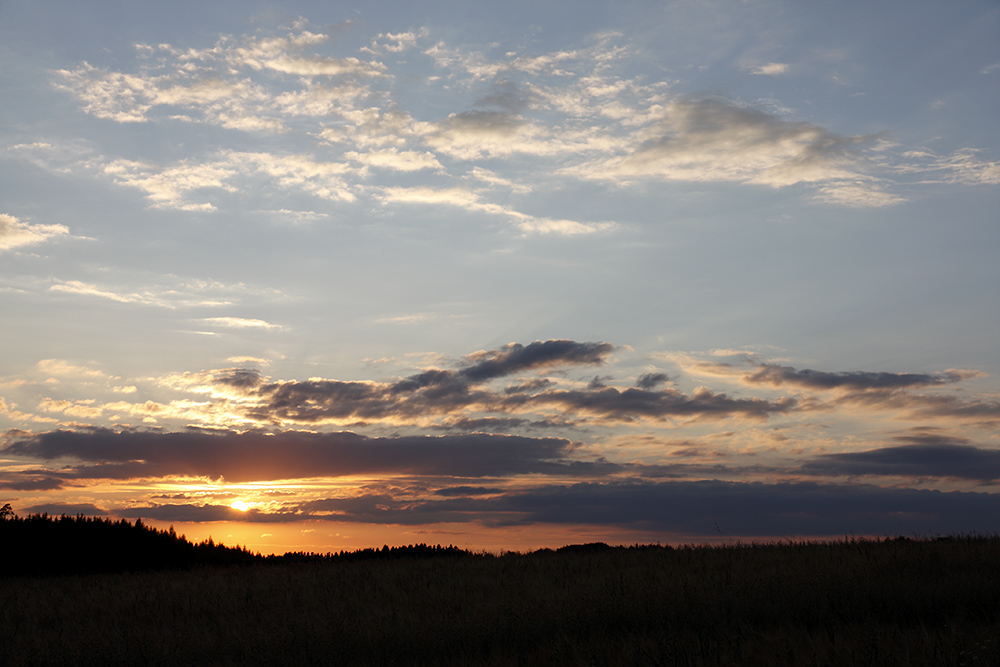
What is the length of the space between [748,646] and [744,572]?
5761 millimetres

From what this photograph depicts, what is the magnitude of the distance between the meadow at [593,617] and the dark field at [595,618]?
0.04 metres

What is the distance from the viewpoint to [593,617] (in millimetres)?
13844

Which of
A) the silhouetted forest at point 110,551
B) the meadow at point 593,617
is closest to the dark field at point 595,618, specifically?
the meadow at point 593,617

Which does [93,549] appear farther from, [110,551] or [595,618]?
[595,618]

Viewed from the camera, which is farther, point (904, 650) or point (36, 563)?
point (36, 563)

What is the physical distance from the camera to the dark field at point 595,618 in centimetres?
1082

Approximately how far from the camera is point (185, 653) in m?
13.7

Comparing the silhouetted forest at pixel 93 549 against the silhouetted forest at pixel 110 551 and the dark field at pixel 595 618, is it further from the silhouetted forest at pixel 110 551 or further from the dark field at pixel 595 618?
the dark field at pixel 595 618

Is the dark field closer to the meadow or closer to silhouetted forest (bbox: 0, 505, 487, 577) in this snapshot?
the meadow

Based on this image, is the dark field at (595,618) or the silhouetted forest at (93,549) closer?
the dark field at (595,618)

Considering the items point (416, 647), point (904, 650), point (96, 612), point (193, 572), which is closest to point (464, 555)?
point (193, 572)

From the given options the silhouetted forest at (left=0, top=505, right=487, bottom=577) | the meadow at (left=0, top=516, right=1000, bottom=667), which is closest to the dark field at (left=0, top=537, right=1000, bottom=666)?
the meadow at (left=0, top=516, right=1000, bottom=667)

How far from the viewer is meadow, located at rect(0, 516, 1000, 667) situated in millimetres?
10828

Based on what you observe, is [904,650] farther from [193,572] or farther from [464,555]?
[193,572]
